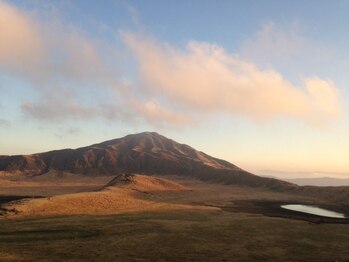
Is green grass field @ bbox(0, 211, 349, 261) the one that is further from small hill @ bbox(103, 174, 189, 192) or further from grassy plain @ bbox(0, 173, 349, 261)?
small hill @ bbox(103, 174, 189, 192)

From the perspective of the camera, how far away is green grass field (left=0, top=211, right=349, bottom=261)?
33.0 m

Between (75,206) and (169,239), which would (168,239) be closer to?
(169,239)

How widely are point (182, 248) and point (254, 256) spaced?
6.43 metres

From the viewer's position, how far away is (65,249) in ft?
112

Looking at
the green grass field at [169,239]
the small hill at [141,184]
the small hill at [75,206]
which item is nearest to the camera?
the green grass field at [169,239]

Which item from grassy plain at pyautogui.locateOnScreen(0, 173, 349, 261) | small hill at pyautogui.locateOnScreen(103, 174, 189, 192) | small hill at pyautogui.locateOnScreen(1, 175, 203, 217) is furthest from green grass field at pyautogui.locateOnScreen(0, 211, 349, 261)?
small hill at pyautogui.locateOnScreen(103, 174, 189, 192)

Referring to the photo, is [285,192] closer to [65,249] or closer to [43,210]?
[43,210]

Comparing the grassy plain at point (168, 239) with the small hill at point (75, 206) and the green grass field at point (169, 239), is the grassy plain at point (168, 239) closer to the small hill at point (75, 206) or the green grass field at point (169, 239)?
the green grass field at point (169, 239)

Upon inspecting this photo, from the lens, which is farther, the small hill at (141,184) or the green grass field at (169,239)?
the small hill at (141,184)

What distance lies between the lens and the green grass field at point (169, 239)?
108 ft


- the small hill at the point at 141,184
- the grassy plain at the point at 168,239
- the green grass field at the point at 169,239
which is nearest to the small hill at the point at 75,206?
the grassy plain at the point at 168,239

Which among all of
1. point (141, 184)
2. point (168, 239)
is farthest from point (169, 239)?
point (141, 184)

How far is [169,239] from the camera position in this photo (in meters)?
40.2

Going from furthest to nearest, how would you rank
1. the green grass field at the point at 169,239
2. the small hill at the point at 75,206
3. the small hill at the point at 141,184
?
the small hill at the point at 141,184
the small hill at the point at 75,206
the green grass field at the point at 169,239
